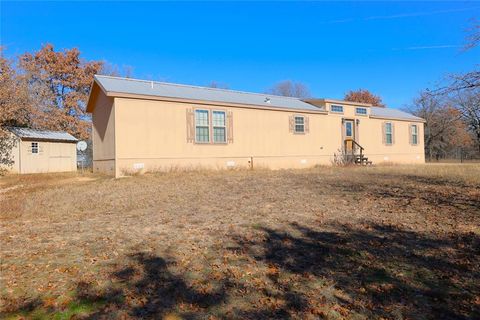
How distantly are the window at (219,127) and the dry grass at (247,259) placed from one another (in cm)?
836

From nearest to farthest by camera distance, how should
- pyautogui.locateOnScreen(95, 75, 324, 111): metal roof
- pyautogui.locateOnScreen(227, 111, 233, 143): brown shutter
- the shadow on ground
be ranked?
the shadow on ground, pyautogui.locateOnScreen(95, 75, 324, 111): metal roof, pyautogui.locateOnScreen(227, 111, 233, 143): brown shutter

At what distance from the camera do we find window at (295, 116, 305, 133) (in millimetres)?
18344

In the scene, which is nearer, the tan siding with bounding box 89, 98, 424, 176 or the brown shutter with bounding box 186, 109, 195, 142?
the tan siding with bounding box 89, 98, 424, 176

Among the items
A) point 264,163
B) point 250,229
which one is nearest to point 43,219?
point 250,229

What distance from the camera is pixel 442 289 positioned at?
10.3 feet

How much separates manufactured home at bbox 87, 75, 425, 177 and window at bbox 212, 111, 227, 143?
44mm

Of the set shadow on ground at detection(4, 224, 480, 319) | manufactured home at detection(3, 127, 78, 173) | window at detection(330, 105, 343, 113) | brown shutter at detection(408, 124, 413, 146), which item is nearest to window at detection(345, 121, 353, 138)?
window at detection(330, 105, 343, 113)

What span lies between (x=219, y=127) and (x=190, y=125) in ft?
4.72

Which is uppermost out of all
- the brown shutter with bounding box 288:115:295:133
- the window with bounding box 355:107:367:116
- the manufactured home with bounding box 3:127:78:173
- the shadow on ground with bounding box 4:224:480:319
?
the window with bounding box 355:107:367:116

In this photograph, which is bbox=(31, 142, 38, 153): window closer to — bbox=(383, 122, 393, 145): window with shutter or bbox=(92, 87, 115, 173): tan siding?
bbox=(92, 87, 115, 173): tan siding

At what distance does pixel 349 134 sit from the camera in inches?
824

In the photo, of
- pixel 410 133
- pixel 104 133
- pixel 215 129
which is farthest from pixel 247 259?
pixel 410 133

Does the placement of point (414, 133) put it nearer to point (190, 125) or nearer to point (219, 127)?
point (219, 127)

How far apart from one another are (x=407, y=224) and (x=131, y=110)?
36.3 ft
